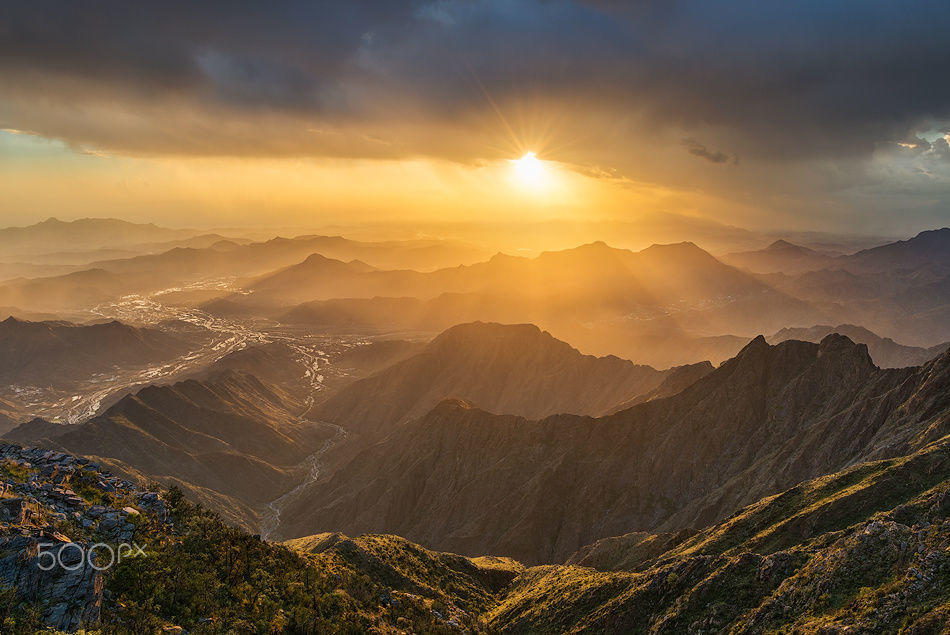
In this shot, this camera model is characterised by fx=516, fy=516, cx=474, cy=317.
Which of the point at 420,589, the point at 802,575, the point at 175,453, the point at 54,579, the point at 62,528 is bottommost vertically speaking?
the point at 175,453

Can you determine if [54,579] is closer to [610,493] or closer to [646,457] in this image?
[610,493]

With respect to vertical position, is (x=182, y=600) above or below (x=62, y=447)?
above

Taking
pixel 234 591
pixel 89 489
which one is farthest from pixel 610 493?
pixel 89 489

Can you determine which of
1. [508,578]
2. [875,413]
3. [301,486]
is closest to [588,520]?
[508,578]

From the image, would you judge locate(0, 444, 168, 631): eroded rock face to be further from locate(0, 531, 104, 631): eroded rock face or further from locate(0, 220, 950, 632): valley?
locate(0, 220, 950, 632): valley

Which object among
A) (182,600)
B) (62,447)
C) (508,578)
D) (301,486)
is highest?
(182,600)

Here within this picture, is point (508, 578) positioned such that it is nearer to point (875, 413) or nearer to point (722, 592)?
point (722, 592)
